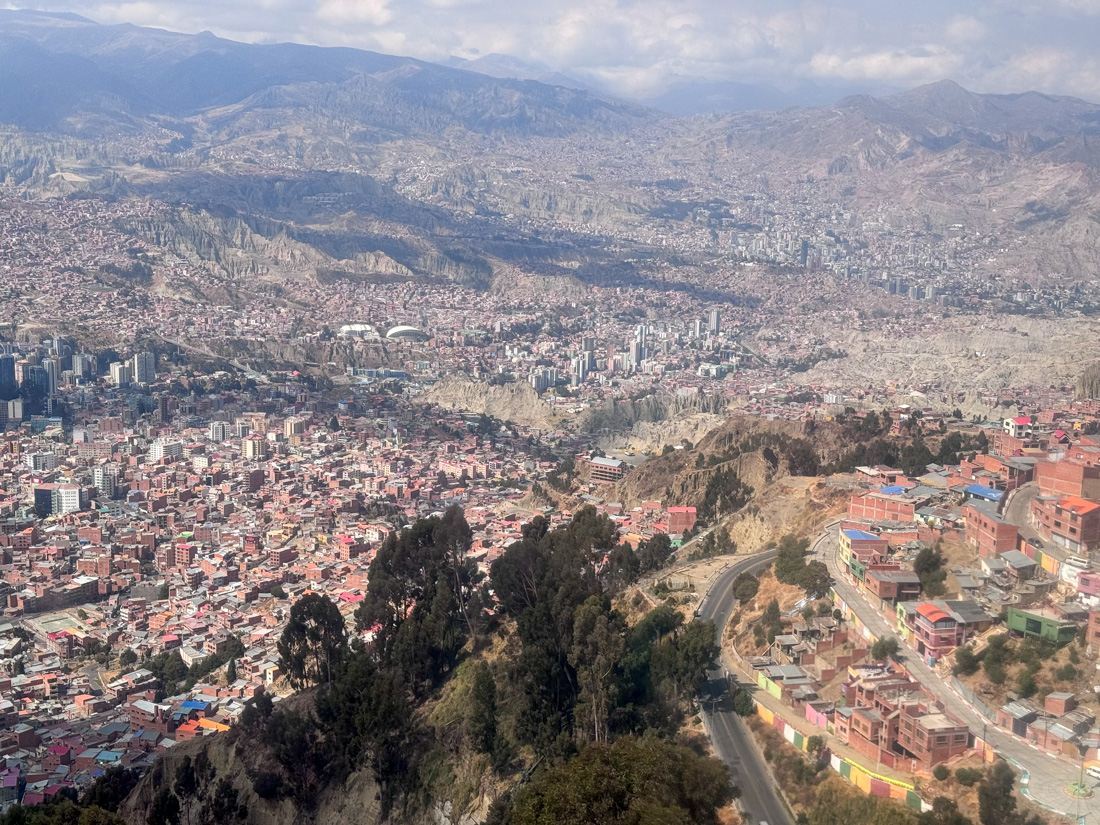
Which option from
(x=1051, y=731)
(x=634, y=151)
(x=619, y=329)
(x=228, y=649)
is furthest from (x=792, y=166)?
(x=1051, y=731)

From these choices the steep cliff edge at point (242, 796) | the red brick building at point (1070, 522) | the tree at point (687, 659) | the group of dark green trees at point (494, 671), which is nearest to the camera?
the group of dark green trees at point (494, 671)

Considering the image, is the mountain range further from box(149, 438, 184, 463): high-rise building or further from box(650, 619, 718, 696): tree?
box(650, 619, 718, 696): tree

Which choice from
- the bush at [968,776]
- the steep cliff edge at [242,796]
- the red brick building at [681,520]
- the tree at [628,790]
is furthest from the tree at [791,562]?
the red brick building at [681,520]

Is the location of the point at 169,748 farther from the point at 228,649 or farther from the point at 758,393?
the point at 758,393

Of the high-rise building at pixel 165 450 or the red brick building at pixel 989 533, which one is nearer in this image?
the red brick building at pixel 989 533

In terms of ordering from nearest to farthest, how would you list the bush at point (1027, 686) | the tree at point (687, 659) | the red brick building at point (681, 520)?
the bush at point (1027, 686) < the tree at point (687, 659) < the red brick building at point (681, 520)

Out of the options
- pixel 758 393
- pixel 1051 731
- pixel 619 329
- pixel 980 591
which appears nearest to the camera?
pixel 1051 731

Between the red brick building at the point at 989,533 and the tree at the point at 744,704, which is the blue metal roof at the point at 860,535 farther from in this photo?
the tree at the point at 744,704
